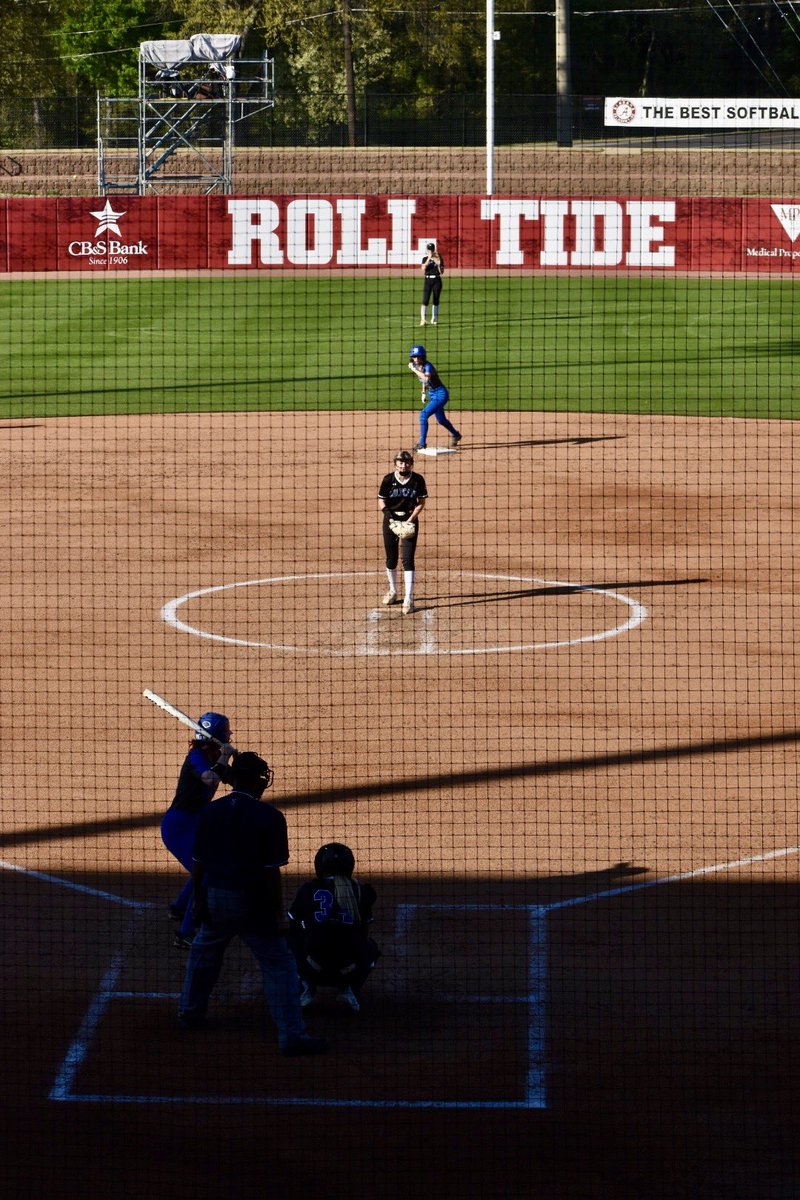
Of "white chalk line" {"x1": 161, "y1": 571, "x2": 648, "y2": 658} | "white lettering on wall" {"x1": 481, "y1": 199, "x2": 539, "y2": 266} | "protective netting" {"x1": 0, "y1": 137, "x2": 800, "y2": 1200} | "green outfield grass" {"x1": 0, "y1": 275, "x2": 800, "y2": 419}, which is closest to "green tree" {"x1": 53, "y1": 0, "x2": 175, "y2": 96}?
"white lettering on wall" {"x1": 481, "y1": 199, "x2": 539, "y2": 266}

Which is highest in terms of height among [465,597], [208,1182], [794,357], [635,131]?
[635,131]

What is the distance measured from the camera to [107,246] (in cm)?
4634

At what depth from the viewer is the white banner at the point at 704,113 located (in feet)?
187

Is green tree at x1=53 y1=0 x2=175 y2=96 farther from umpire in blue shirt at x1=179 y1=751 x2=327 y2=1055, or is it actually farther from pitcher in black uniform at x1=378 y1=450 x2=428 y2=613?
umpire in blue shirt at x1=179 y1=751 x2=327 y2=1055

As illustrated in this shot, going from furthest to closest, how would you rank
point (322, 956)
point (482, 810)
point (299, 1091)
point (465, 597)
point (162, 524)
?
point (162, 524) → point (465, 597) → point (482, 810) → point (322, 956) → point (299, 1091)

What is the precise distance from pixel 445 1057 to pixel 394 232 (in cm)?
3993

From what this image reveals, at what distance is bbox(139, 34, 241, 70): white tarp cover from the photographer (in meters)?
52.9

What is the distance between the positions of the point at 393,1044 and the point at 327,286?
3772cm

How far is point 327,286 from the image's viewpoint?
45.3 metres

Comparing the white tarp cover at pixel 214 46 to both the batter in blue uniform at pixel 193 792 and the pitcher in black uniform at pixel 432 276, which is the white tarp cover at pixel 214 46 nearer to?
the pitcher in black uniform at pixel 432 276

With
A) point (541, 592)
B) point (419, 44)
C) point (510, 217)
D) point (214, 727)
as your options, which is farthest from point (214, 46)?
point (214, 727)

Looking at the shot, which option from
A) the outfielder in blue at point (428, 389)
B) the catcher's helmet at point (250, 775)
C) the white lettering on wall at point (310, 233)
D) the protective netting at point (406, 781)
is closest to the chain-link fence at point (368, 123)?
the white lettering on wall at point (310, 233)

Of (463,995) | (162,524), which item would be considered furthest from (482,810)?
(162,524)

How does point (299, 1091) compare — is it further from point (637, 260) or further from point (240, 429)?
point (637, 260)
